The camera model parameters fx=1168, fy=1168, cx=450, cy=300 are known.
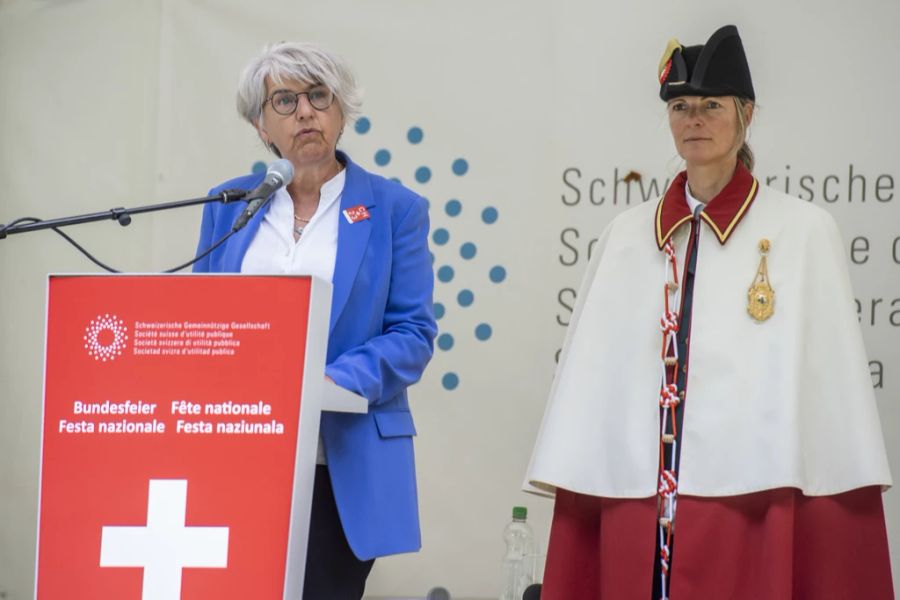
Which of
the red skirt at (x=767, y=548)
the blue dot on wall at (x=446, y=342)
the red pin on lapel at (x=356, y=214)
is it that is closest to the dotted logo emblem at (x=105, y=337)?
the red pin on lapel at (x=356, y=214)

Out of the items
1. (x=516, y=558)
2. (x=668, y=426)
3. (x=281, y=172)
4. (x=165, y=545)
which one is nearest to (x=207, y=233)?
(x=281, y=172)

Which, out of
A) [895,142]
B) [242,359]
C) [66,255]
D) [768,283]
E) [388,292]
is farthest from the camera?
[66,255]

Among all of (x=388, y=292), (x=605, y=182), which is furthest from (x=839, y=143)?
(x=388, y=292)

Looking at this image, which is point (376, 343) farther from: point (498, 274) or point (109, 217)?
point (498, 274)

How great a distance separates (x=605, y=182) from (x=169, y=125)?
5.04 feet

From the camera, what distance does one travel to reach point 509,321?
3920 millimetres

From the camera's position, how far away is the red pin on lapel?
2.57 metres

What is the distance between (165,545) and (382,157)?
2.33 metres

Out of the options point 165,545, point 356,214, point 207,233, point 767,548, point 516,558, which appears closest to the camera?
point 165,545

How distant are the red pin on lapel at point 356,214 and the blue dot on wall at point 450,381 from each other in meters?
1.43

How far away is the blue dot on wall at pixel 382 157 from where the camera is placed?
4016 mm

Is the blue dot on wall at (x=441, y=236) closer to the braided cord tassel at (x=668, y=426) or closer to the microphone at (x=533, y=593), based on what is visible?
the microphone at (x=533, y=593)

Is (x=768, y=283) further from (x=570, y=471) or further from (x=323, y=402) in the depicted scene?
(x=323, y=402)

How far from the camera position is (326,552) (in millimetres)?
2459
